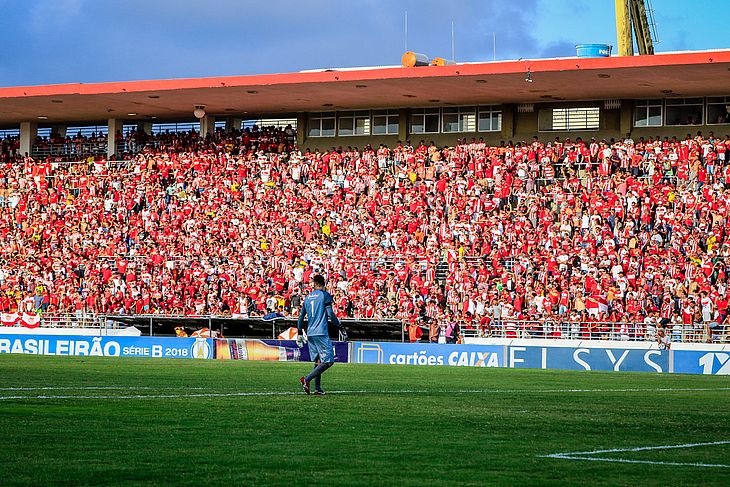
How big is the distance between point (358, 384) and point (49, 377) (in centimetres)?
559

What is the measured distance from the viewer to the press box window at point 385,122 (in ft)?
169

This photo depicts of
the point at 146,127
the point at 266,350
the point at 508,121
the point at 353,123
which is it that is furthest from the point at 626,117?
the point at 146,127

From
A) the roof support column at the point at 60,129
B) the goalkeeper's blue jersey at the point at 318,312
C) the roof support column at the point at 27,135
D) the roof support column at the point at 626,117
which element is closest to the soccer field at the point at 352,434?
the goalkeeper's blue jersey at the point at 318,312

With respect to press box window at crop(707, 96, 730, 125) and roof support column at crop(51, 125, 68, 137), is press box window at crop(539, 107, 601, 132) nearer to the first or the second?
press box window at crop(707, 96, 730, 125)

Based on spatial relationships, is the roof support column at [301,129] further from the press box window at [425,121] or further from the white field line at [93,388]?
the white field line at [93,388]

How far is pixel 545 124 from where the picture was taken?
49.1 meters

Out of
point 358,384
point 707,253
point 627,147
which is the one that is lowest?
point 358,384

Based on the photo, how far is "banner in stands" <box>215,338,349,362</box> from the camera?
34812mm

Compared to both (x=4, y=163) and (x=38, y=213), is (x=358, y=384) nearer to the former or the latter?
(x=38, y=213)

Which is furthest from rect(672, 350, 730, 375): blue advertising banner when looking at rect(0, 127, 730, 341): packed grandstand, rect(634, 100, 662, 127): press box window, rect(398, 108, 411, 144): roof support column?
rect(398, 108, 411, 144): roof support column

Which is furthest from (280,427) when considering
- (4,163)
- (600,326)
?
(4,163)

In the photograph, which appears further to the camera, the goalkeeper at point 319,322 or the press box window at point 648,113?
the press box window at point 648,113

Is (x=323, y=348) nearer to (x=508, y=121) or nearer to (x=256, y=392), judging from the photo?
(x=256, y=392)

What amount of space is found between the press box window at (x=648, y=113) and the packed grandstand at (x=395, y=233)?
5.95 feet
